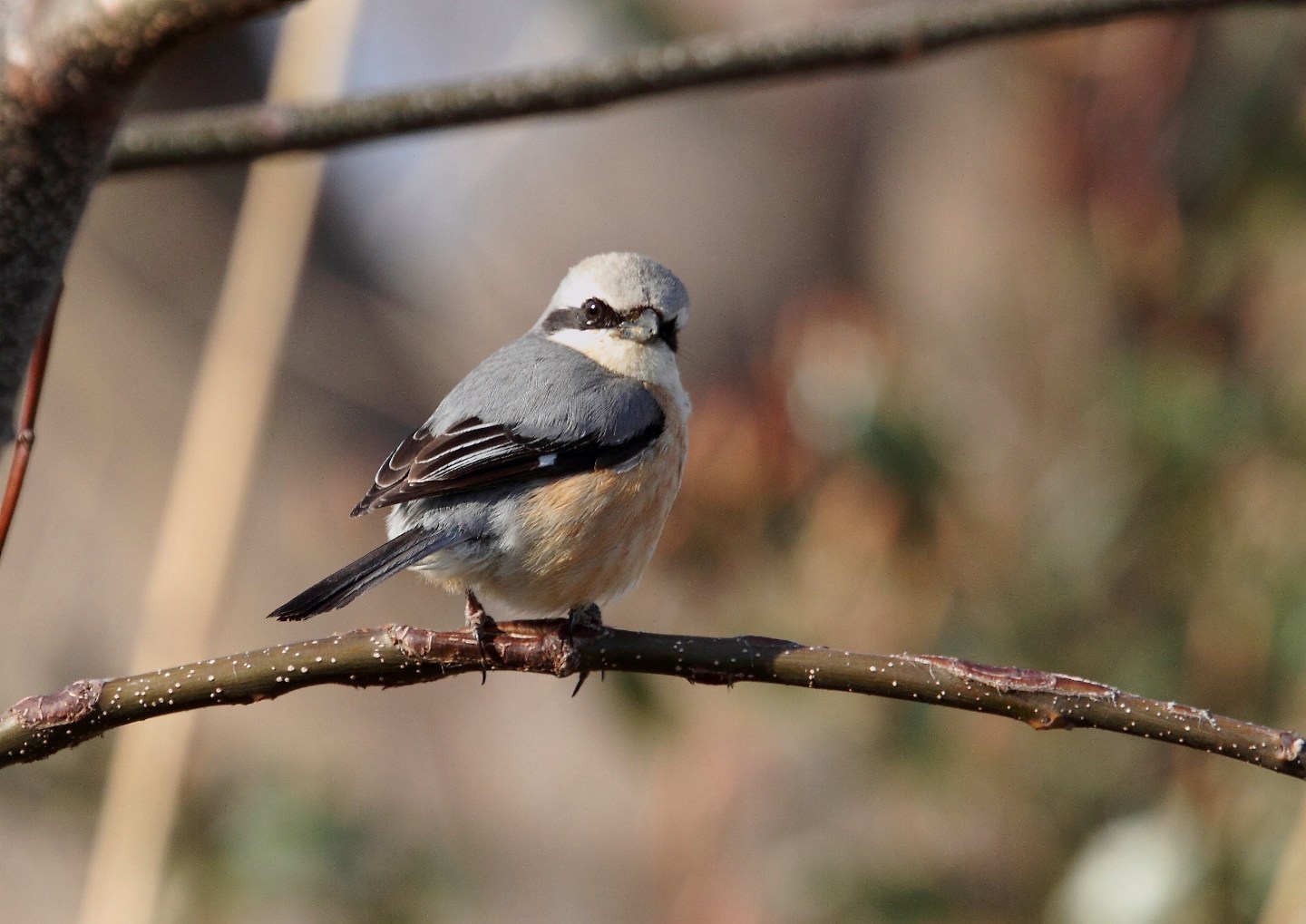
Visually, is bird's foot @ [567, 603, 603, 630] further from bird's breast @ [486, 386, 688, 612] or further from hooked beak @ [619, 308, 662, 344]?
hooked beak @ [619, 308, 662, 344]

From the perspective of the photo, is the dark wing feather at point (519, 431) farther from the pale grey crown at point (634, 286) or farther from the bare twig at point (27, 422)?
the bare twig at point (27, 422)

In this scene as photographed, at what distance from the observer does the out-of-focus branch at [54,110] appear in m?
1.01

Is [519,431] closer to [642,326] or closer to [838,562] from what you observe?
[642,326]

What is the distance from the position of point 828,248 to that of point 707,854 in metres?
3.03

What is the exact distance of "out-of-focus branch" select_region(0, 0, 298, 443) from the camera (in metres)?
1.01

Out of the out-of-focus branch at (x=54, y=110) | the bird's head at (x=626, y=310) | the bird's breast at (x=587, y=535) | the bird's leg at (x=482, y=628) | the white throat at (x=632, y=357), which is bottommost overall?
the bird's leg at (x=482, y=628)

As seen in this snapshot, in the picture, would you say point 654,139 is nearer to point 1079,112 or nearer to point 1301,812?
point 1079,112

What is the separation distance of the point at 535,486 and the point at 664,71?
0.65 metres

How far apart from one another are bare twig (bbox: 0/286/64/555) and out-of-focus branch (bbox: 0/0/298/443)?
0.04m

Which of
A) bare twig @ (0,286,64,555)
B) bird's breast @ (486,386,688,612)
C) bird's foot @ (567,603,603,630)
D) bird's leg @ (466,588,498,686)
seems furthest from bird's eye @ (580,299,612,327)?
bare twig @ (0,286,64,555)

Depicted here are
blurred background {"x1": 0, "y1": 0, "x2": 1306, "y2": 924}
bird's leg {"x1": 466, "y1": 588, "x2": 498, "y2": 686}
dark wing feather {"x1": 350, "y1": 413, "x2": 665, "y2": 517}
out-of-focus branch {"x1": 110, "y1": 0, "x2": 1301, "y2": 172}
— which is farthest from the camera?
blurred background {"x1": 0, "y1": 0, "x2": 1306, "y2": 924}

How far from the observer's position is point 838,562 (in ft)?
9.84

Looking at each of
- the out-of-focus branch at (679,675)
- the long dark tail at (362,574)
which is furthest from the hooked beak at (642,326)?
Answer: the out-of-focus branch at (679,675)

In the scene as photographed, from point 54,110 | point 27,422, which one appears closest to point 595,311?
point 27,422
